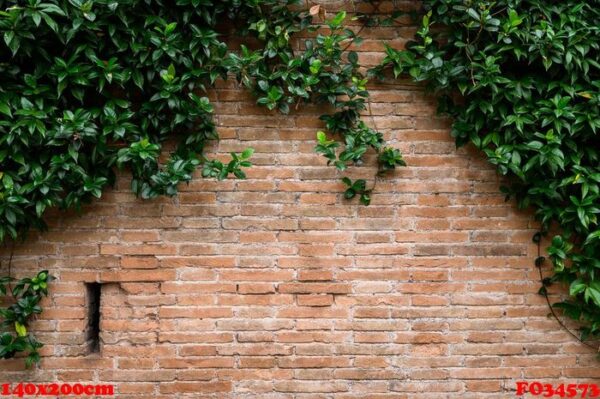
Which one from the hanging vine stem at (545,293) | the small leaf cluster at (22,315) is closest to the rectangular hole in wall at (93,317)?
the small leaf cluster at (22,315)

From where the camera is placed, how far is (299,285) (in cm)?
312

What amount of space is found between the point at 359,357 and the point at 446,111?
153cm

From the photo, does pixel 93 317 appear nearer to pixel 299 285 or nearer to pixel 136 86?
pixel 299 285

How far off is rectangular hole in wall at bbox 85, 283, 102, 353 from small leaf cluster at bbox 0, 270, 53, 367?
237 mm

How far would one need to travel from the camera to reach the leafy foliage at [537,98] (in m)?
2.92

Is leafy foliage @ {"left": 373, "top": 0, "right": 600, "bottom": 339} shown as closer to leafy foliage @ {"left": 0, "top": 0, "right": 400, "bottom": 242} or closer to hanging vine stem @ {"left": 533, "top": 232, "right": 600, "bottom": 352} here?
hanging vine stem @ {"left": 533, "top": 232, "right": 600, "bottom": 352}

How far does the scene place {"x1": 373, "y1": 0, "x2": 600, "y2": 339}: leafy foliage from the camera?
292 cm

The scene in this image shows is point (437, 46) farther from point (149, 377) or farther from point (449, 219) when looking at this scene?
point (149, 377)

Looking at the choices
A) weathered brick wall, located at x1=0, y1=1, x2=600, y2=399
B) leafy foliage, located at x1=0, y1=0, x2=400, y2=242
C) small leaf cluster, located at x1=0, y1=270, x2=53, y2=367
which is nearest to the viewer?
leafy foliage, located at x1=0, y1=0, x2=400, y2=242

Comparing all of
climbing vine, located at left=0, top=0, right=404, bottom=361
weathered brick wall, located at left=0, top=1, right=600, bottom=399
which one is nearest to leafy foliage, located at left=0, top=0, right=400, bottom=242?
climbing vine, located at left=0, top=0, right=404, bottom=361

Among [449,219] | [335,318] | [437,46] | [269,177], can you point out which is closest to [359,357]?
[335,318]

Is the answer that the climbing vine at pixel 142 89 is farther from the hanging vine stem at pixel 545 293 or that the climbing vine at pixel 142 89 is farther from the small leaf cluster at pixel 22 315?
the hanging vine stem at pixel 545 293

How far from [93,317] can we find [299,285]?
125 centimetres

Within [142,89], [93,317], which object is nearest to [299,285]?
[93,317]
